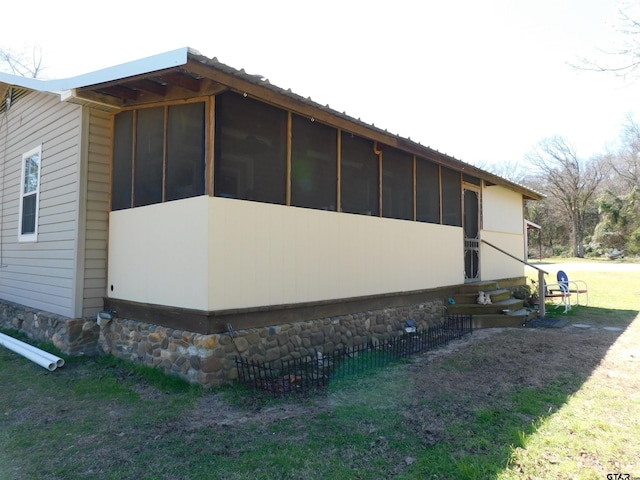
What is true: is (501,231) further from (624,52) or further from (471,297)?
(624,52)

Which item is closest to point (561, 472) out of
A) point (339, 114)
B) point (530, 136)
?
point (339, 114)

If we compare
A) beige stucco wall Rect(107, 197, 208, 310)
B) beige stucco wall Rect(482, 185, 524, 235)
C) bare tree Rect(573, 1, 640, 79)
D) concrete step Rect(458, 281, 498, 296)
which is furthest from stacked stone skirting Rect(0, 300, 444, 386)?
bare tree Rect(573, 1, 640, 79)

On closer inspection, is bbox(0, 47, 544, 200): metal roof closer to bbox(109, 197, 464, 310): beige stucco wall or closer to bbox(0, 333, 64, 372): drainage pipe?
bbox(109, 197, 464, 310): beige stucco wall

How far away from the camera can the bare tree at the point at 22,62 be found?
812 inches

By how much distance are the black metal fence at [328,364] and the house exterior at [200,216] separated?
20 cm

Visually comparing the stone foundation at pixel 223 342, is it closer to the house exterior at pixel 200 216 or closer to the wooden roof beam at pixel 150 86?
the house exterior at pixel 200 216

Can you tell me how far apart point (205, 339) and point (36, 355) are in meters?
2.83

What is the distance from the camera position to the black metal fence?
4512 millimetres

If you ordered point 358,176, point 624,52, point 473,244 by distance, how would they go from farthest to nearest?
1. point 473,244
2. point 624,52
3. point 358,176

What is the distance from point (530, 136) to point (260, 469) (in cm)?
4664

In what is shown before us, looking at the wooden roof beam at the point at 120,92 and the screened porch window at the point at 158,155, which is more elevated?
the wooden roof beam at the point at 120,92

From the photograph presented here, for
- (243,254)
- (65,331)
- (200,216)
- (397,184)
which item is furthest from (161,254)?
(397,184)

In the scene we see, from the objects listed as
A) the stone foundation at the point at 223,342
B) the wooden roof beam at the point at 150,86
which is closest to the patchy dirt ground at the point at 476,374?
the stone foundation at the point at 223,342

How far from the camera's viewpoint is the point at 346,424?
138 inches
